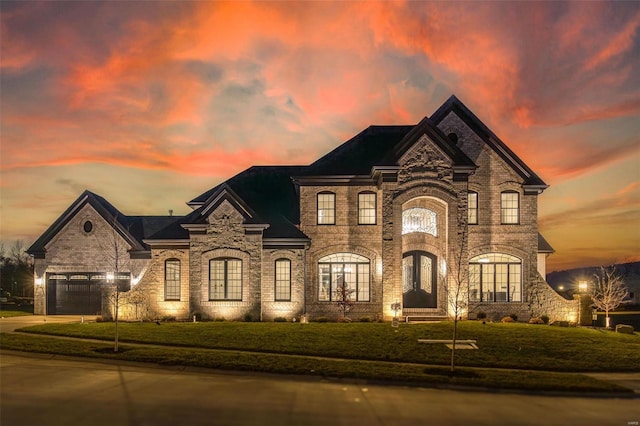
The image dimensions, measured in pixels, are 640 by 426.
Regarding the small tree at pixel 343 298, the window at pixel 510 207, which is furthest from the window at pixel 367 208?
the window at pixel 510 207

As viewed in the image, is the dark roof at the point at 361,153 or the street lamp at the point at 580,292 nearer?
the street lamp at the point at 580,292

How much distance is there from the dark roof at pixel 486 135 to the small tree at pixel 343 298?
37.8 ft

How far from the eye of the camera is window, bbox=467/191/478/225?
33375mm

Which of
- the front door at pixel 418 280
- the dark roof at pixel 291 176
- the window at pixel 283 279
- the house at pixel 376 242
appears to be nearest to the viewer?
the house at pixel 376 242

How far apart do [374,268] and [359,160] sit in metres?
6.81

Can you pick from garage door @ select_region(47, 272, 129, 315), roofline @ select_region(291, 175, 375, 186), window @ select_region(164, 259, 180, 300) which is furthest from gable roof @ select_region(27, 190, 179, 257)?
roofline @ select_region(291, 175, 375, 186)

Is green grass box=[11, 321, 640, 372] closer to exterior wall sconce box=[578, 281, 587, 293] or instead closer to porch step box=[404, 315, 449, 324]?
porch step box=[404, 315, 449, 324]

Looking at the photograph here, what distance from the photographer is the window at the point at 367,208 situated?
33531 mm

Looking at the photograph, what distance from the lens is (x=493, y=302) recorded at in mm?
32875

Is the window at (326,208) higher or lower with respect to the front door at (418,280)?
higher

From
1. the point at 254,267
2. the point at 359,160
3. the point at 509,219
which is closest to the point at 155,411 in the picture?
the point at 254,267

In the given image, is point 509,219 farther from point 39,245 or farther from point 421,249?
point 39,245

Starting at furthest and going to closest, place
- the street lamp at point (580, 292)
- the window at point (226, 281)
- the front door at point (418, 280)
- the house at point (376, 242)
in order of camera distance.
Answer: the front door at point (418, 280)
the window at point (226, 281)
the street lamp at point (580, 292)
the house at point (376, 242)

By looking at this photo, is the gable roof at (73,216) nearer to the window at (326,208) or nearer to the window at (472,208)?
the window at (326,208)
